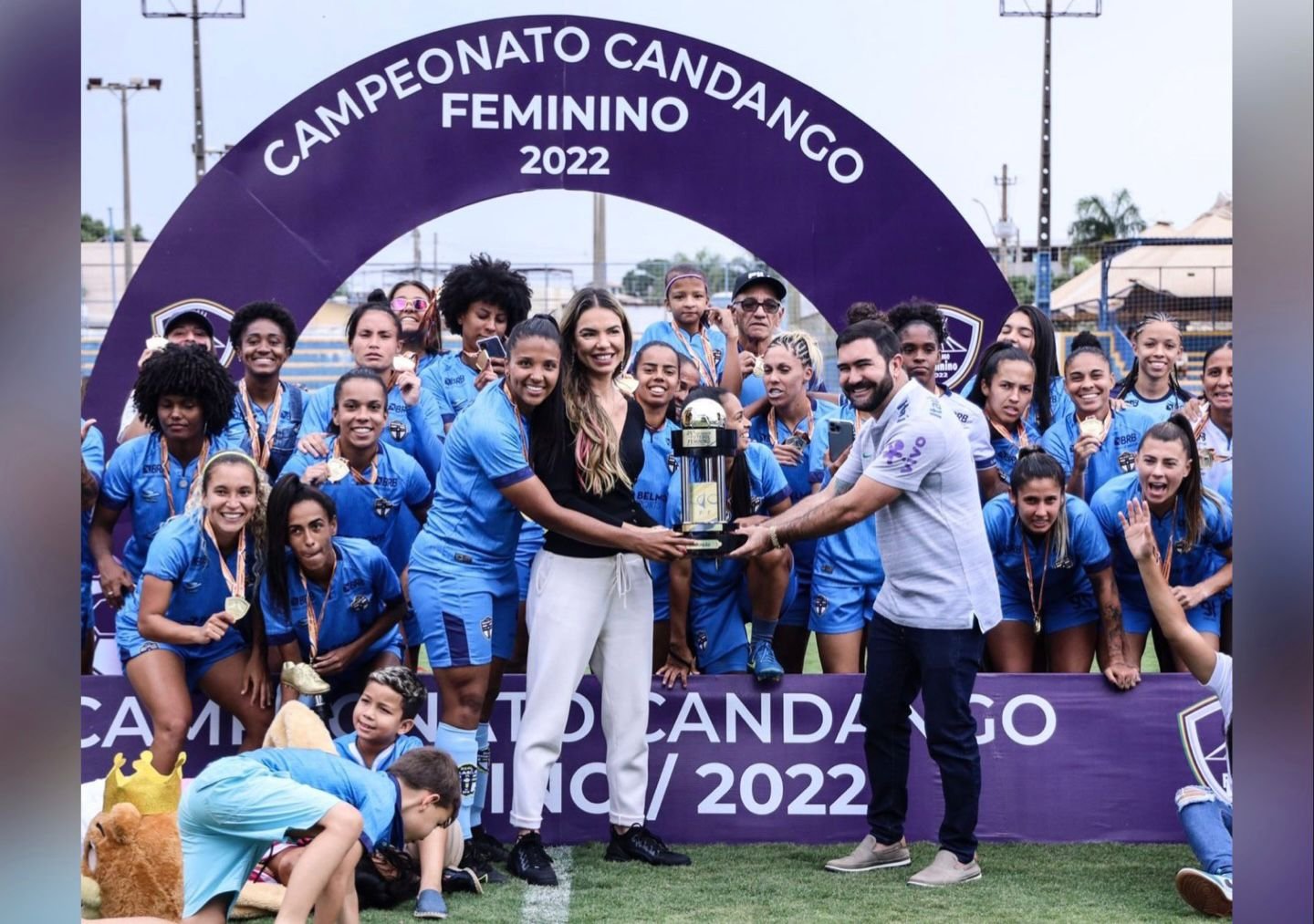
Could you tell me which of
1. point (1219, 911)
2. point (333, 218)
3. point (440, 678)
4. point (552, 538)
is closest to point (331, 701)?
point (440, 678)

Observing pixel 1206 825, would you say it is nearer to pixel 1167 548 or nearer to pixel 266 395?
pixel 1167 548

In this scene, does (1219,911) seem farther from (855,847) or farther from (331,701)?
(331,701)

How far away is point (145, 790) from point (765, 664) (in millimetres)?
2247

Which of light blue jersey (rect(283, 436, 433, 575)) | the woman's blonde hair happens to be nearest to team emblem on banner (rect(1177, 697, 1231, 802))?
the woman's blonde hair

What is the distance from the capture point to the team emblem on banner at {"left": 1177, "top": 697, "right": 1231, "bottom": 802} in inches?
208

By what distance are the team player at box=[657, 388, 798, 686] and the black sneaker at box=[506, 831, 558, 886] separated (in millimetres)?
871

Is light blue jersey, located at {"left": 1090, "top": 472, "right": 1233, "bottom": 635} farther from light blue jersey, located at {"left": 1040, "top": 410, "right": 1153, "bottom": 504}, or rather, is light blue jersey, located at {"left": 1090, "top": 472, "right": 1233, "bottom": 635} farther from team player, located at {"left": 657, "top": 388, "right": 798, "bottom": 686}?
team player, located at {"left": 657, "top": 388, "right": 798, "bottom": 686}

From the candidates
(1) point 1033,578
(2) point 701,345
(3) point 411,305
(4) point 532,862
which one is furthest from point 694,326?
(4) point 532,862

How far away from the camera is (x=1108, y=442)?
21.4 feet

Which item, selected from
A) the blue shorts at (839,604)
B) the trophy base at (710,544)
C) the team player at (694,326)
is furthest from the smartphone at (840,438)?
the trophy base at (710,544)

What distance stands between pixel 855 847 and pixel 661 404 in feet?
5.86

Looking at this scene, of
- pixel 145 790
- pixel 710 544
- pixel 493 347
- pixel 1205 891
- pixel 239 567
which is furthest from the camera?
pixel 493 347

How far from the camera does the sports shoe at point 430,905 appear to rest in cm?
460

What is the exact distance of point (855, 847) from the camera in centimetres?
548
